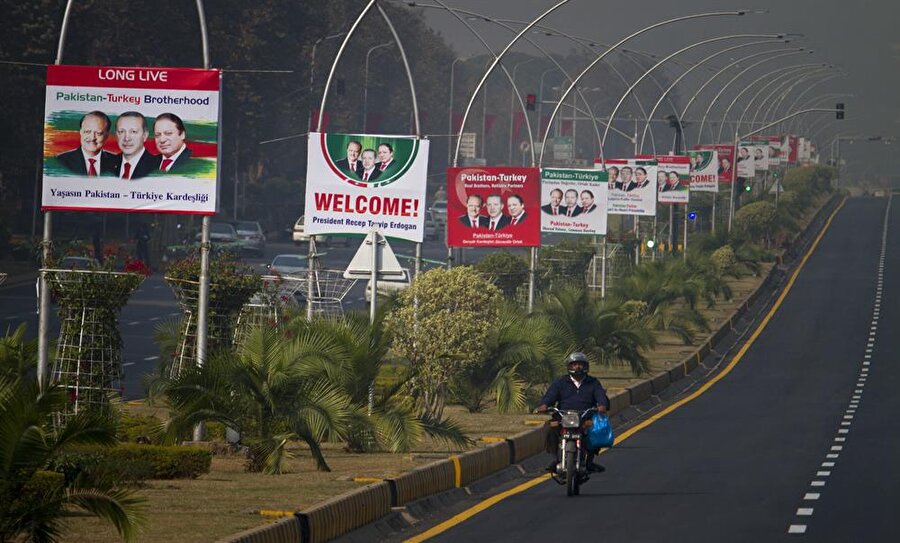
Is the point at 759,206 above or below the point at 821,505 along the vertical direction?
above

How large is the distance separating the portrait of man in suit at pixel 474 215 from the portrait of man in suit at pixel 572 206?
9603 millimetres

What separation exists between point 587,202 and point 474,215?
993cm

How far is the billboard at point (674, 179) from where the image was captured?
5844 centimetres

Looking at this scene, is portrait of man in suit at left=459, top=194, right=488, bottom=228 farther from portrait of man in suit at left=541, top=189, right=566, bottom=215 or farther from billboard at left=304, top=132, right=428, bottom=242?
portrait of man in suit at left=541, top=189, right=566, bottom=215

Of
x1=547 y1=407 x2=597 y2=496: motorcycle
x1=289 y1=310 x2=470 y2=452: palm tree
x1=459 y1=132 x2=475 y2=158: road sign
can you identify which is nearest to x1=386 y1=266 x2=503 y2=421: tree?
x1=289 y1=310 x2=470 y2=452: palm tree

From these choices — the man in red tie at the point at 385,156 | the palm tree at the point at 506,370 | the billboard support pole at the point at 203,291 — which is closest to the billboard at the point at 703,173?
the palm tree at the point at 506,370

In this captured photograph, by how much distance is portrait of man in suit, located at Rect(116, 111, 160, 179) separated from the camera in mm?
20375

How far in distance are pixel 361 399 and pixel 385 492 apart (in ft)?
18.3

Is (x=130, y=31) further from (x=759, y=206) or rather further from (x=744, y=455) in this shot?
(x=744, y=455)

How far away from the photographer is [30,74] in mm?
61312

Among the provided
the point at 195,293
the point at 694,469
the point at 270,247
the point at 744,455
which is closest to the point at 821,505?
the point at 694,469

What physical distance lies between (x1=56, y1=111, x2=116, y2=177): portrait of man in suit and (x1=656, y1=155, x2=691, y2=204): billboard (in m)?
39.6

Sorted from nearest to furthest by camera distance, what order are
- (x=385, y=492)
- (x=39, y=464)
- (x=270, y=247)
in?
(x=39, y=464) < (x=385, y=492) < (x=270, y=247)

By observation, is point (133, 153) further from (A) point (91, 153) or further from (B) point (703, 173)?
(B) point (703, 173)
